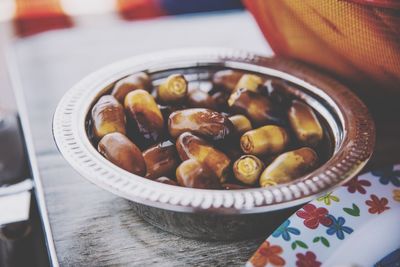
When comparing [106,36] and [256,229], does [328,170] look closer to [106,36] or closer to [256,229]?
[256,229]

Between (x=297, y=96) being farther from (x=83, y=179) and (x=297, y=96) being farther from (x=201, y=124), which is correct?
(x=83, y=179)

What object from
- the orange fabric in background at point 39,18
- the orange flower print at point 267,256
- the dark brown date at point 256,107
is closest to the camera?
the orange flower print at point 267,256

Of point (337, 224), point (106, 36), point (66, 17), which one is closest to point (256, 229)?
point (337, 224)

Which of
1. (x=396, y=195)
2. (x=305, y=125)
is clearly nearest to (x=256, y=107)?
(x=305, y=125)

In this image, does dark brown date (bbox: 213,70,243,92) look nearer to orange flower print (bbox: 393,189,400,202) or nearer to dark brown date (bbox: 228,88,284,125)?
dark brown date (bbox: 228,88,284,125)

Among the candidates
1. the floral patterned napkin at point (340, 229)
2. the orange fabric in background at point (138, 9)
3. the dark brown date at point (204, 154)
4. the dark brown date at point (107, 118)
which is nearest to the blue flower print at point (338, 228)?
the floral patterned napkin at point (340, 229)

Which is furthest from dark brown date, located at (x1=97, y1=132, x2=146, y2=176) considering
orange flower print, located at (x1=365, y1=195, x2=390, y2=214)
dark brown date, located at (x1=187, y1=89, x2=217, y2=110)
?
orange flower print, located at (x1=365, y1=195, x2=390, y2=214)

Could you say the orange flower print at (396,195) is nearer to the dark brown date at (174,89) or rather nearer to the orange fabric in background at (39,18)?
the dark brown date at (174,89)

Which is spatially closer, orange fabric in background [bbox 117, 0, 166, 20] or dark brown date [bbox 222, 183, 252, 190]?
dark brown date [bbox 222, 183, 252, 190]
